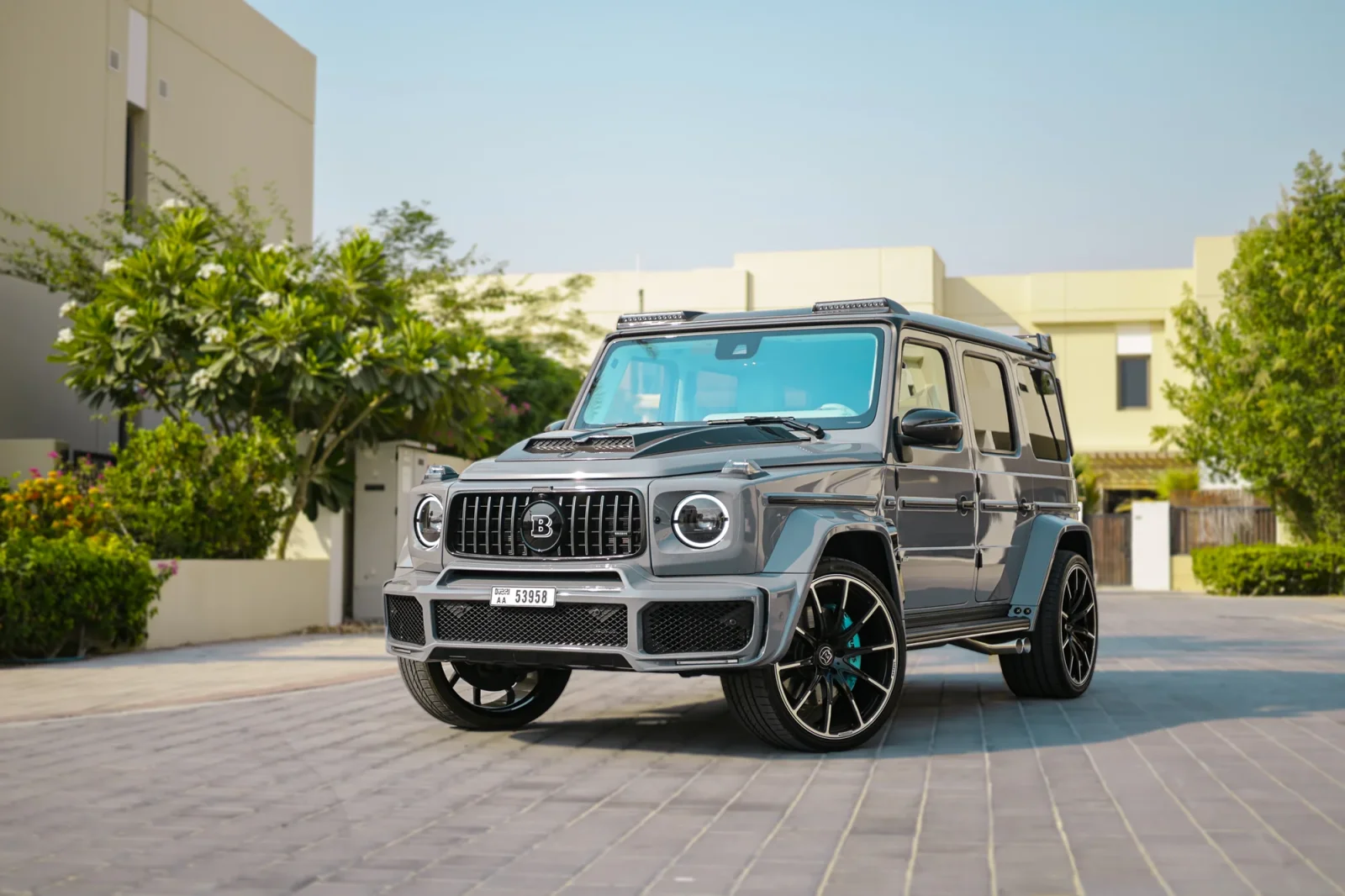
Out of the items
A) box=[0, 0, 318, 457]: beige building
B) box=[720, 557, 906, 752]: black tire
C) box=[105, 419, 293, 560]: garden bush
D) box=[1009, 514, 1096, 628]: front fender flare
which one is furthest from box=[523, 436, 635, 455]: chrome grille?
box=[0, 0, 318, 457]: beige building

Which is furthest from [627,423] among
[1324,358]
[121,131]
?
[1324,358]

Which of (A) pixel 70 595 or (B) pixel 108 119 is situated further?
(B) pixel 108 119

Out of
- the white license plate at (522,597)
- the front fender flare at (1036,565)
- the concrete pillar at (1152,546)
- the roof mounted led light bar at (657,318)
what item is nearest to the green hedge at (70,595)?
the roof mounted led light bar at (657,318)

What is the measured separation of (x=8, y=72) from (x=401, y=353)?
7335 millimetres

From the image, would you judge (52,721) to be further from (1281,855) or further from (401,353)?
(401,353)

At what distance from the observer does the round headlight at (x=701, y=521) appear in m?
6.56

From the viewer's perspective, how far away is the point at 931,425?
7.47 m

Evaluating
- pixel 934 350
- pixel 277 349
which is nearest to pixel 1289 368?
pixel 277 349

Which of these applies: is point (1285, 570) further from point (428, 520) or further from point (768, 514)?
point (428, 520)

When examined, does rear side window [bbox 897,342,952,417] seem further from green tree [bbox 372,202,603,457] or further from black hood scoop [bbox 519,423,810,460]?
green tree [bbox 372,202,603,457]

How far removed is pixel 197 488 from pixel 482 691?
787 centimetres

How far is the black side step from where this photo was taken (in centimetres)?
776

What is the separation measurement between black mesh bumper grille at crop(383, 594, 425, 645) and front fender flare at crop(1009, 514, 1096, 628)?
11.9 ft

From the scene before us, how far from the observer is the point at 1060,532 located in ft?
30.5
